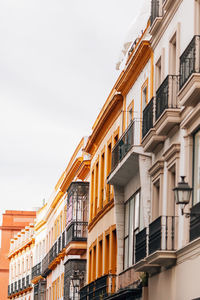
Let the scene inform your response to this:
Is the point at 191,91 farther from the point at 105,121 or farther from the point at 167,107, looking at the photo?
the point at 105,121

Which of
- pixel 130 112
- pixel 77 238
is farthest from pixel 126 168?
pixel 77 238

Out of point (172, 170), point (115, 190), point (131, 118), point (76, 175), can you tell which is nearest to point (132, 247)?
point (115, 190)

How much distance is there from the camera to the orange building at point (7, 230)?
83.2 m

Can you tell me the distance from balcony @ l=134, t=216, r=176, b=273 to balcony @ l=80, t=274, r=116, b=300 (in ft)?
22.4

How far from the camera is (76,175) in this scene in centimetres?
3931

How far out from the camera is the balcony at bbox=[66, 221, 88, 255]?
36312 mm

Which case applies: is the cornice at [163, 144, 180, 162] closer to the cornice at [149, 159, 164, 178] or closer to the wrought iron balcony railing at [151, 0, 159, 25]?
the cornice at [149, 159, 164, 178]

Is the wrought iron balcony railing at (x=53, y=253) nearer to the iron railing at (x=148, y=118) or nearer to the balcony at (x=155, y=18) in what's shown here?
the iron railing at (x=148, y=118)

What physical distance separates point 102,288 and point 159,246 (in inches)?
385

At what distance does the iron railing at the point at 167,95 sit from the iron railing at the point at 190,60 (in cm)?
101

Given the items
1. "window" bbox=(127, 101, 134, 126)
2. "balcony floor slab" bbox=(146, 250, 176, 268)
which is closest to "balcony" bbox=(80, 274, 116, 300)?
"window" bbox=(127, 101, 134, 126)

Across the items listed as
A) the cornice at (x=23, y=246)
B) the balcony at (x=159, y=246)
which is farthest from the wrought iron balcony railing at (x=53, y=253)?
the balcony at (x=159, y=246)

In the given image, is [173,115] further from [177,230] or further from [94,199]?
[94,199]

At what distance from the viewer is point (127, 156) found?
22.2 meters
